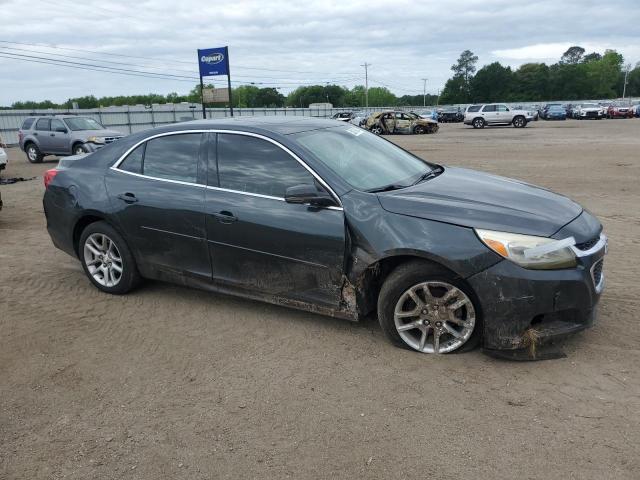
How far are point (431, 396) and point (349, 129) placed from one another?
8.75ft

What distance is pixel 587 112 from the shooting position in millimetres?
48719

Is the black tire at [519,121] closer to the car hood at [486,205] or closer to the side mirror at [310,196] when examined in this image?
the car hood at [486,205]

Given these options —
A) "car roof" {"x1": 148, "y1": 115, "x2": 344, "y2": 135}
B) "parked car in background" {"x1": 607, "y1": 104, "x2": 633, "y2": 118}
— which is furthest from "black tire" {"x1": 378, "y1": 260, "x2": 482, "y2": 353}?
"parked car in background" {"x1": 607, "y1": 104, "x2": 633, "y2": 118}

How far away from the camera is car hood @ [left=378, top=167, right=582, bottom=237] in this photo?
11.9ft


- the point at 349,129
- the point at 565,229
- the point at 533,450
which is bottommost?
the point at 533,450

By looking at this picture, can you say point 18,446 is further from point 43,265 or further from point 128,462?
point 43,265

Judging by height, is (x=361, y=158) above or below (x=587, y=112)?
above

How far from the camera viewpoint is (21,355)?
4125mm

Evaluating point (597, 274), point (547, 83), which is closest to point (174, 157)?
point (597, 274)

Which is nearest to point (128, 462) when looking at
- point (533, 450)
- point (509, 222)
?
point (533, 450)

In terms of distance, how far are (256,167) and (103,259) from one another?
6.47ft

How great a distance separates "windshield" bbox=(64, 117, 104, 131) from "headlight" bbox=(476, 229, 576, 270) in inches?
722

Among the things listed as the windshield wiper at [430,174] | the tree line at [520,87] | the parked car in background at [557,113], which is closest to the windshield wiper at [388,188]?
the windshield wiper at [430,174]

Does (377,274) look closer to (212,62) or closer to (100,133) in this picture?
(100,133)
